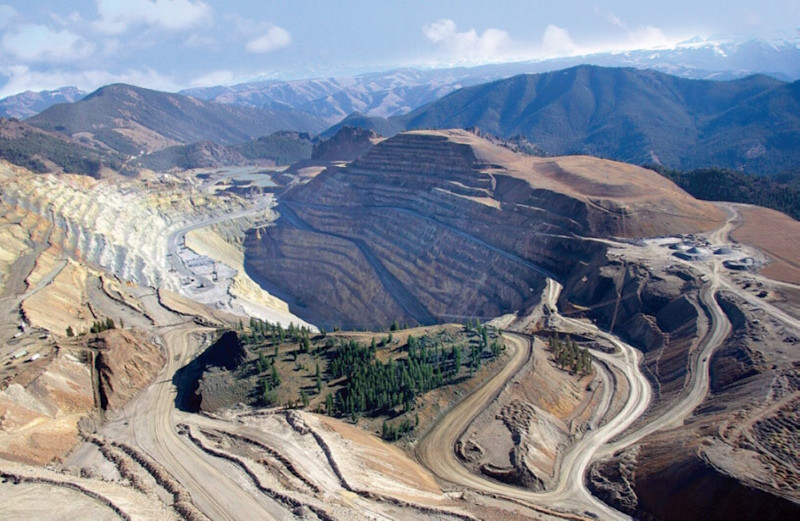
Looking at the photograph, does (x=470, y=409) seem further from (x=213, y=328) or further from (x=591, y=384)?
(x=213, y=328)

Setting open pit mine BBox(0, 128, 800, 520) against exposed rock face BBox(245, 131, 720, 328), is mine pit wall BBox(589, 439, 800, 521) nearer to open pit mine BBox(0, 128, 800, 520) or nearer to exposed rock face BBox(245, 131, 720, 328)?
open pit mine BBox(0, 128, 800, 520)

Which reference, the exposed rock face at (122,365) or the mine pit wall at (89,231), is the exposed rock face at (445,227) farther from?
the exposed rock face at (122,365)

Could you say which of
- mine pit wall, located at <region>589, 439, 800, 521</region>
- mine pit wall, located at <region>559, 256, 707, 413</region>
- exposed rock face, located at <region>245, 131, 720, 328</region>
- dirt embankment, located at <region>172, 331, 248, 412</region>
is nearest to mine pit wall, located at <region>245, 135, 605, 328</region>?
exposed rock face, located at <region>245, 131, 720, 328</region>

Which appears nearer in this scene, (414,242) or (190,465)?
(190,465)

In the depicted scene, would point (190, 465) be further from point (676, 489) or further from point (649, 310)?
point (649, 310)

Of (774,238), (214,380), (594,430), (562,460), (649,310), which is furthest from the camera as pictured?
(774,238)

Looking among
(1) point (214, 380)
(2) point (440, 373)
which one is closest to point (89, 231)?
(1) point (214, 380)
